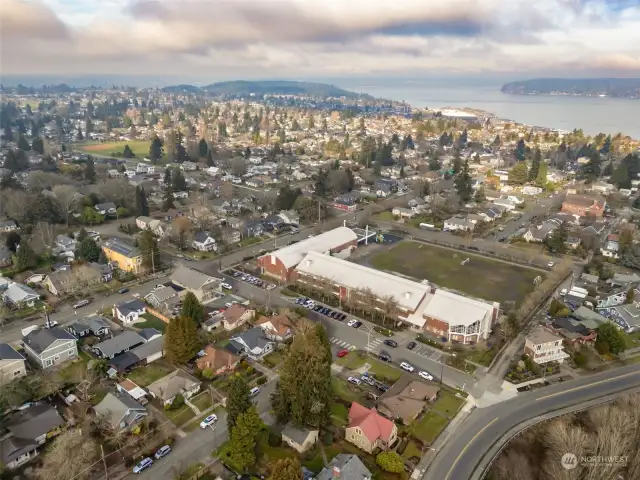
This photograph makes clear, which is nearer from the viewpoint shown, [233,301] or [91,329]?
[91,329]

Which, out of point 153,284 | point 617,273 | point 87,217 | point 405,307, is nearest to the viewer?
point 405,307

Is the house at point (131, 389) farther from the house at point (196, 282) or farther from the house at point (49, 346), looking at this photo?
the house at point (196, 282)

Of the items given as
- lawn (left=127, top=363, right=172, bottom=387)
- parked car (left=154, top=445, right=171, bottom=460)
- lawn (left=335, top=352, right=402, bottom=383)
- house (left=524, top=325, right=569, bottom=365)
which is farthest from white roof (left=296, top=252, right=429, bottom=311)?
parked car (left=154, top=445, right=171, bottom=460)

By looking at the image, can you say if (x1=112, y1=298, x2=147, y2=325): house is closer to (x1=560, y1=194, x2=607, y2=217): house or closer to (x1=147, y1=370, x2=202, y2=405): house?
(x1=147, y1=370, x2=202, y2=405): house

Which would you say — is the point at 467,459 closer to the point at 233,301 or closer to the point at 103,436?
the point at 103,436

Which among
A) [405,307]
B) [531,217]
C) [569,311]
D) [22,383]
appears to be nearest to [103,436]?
[22,383]

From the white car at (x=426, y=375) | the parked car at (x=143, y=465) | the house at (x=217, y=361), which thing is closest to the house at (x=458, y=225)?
the white car at (x=426, y=375)

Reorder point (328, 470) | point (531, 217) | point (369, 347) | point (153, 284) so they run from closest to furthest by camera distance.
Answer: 1. point (328, 470)
2. point (369, 347)
3. point (153, 284)
4. point (531, 217)
